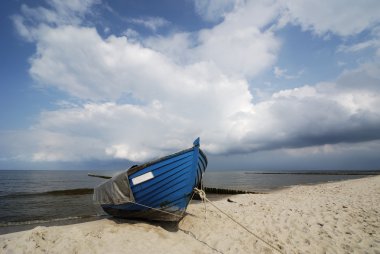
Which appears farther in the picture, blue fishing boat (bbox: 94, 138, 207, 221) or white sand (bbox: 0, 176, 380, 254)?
blue fishing boat (bbox: 94, 138, 207, 221)

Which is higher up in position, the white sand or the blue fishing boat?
the blue fishing boat

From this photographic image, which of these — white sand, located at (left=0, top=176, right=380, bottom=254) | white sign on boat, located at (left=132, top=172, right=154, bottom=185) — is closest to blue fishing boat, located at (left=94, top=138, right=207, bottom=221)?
white sign on boat, located at (left=132, top=172, right=154, bottom=185)

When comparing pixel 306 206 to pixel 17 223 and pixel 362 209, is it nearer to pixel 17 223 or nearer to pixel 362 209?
pixel 362 209

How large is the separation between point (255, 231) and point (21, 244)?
23.5 feet

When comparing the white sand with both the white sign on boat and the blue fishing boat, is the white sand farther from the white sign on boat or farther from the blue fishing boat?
the white sign on boat

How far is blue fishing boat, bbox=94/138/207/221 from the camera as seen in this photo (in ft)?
26.5

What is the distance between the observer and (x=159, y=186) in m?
8.20

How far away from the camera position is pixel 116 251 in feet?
20.6

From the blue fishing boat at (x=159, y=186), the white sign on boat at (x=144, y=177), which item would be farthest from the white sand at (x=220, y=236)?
the white sign on boat at (x=144, y=177)

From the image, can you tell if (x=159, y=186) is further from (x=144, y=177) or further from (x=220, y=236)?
(x=220, y=236)

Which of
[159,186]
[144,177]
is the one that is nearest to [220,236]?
[159,186]

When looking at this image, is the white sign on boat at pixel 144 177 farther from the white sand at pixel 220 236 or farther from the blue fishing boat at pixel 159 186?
the white sand at pixel 220 236

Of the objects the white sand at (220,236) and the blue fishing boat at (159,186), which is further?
the blue fishing boat at (159,186)

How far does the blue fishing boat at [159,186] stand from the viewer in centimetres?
809
